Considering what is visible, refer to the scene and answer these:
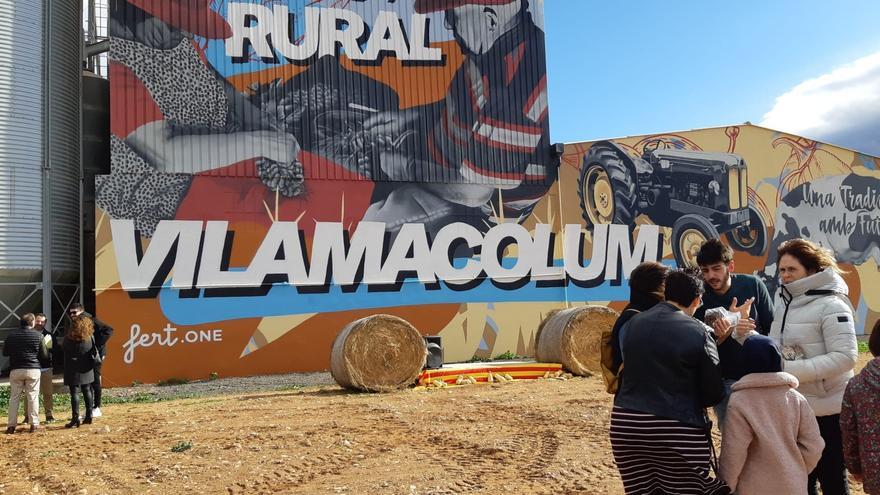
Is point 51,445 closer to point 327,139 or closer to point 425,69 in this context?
point 327,139

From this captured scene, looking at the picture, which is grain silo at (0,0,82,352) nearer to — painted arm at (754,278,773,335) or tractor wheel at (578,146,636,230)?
tractor wheel at (578,146,636,230)

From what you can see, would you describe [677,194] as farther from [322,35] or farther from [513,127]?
[322,35]

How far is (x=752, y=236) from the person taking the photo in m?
23.4

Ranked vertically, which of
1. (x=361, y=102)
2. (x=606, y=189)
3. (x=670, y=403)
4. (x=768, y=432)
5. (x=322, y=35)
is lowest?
(x=768, y=432)

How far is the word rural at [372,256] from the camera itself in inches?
669

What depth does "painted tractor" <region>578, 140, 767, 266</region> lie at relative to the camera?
851 inches

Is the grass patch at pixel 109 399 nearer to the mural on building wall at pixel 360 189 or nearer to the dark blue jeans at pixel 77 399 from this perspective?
the mural on building wall at pixel 360 189

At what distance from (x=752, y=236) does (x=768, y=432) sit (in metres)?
Answer: 21.8

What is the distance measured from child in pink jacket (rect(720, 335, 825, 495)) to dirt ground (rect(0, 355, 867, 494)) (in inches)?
110

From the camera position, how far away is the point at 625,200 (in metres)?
21.9

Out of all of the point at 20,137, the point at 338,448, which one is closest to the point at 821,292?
the point at 338,448

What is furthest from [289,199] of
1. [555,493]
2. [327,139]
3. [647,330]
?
[647,330]

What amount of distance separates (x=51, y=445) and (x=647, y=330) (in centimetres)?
871

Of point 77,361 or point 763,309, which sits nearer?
point 763,309
